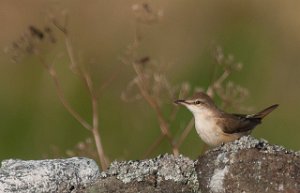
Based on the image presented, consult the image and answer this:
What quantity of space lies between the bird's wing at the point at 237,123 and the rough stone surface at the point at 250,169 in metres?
2.51

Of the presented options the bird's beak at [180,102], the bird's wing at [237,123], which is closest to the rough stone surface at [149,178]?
the bird's wing at [237,123]

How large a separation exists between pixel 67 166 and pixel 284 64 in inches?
245

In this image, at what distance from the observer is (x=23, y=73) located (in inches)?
405

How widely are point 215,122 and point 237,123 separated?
13 centimetres

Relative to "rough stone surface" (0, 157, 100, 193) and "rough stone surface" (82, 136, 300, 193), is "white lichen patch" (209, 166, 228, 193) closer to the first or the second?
"rough stone surface" (82, 136, 300, 193)

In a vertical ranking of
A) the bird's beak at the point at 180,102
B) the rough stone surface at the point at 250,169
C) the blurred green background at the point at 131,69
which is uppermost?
the blurred green background at the point at 131,69

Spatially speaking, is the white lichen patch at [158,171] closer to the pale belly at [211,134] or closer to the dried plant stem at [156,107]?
Result: the dried plant stem at [156,107]

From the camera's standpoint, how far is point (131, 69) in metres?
9.95

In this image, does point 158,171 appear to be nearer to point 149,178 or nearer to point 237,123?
point 149,178

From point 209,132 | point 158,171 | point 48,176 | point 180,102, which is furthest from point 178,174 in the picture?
point 180,102

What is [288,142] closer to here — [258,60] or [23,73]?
[258,60]

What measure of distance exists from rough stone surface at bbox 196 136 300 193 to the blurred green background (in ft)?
12.6

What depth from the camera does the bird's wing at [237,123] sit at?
22.1ft

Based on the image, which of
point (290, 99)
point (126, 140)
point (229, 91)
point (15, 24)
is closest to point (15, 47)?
point (229, 91)
